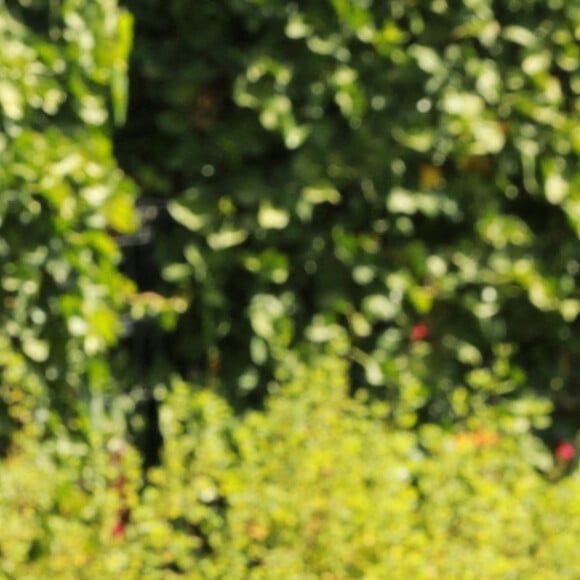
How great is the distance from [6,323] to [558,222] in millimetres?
1891

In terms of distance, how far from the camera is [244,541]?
2.95 metres

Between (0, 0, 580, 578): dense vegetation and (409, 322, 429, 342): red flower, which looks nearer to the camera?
(0, 0, 580, 578): dense vegetation

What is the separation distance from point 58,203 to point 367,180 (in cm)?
107

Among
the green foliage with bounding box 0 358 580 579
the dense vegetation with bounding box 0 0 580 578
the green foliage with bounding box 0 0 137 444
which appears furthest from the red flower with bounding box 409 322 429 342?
the green foliage with bounding box 0 0 137 444

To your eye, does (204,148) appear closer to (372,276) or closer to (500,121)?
(372,276)

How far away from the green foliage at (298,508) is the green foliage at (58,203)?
203mm

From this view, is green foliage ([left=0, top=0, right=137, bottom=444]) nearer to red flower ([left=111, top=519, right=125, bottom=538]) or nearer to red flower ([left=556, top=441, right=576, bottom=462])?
red flower ([left=111, top=519, right=125, bottom=538])

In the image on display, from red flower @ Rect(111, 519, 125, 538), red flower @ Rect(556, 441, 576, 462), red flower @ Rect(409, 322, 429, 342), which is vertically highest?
red flower @ Rect(409, 322, 429, 342)

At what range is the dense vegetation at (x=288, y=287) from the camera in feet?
9.85

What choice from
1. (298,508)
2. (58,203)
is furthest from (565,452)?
(58,203)

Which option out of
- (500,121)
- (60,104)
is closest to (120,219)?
(60,104)

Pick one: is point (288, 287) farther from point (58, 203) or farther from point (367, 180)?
point (58, 203)

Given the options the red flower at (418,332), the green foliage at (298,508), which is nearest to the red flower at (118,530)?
the green foliage at (298,508)

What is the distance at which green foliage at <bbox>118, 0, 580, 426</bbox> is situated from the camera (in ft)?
11.8
